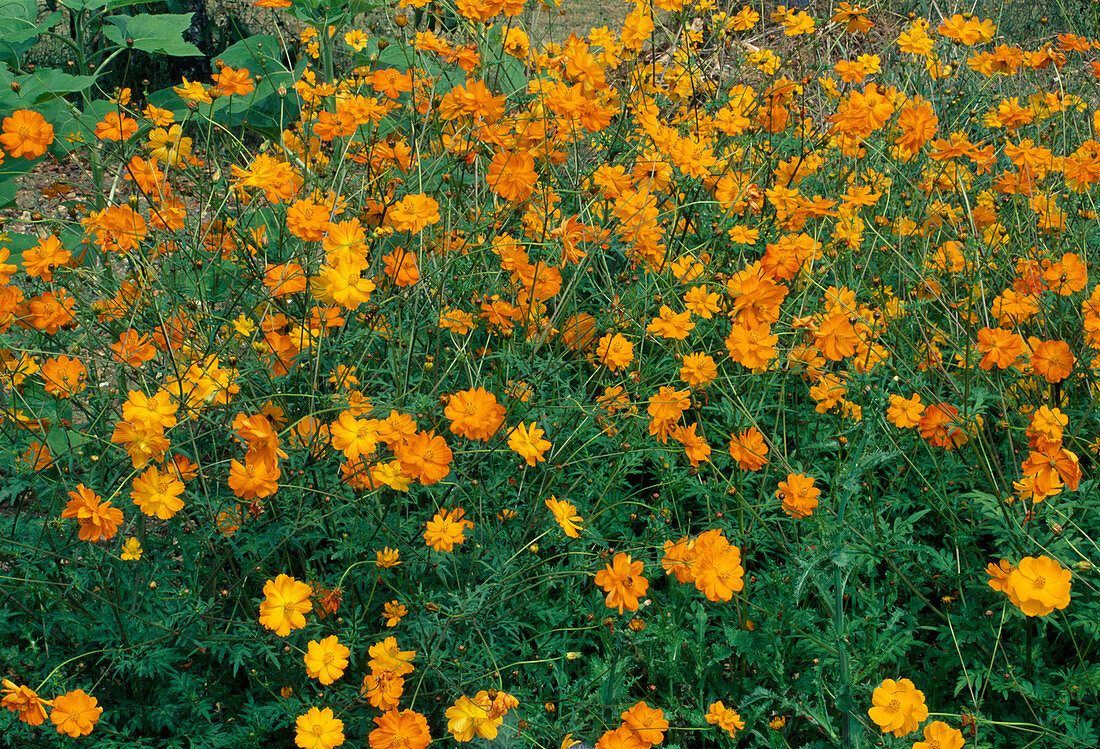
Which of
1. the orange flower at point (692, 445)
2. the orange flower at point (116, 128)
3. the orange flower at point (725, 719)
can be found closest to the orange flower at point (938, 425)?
the orange flower at point (692, 445)

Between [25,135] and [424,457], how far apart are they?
42.2 inches

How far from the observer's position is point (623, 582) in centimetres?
139

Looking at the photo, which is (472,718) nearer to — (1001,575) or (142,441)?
(142,441)

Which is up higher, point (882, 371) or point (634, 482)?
point (882, 371)

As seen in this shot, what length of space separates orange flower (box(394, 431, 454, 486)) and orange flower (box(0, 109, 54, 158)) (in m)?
1.00

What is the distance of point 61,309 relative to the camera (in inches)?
66.5

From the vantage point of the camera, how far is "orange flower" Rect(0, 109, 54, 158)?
1687 millimetres

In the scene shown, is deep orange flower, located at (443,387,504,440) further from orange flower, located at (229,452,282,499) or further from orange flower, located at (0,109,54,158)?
orange flower, located at (0,109,54,158)

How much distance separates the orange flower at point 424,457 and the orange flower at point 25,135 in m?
1.00

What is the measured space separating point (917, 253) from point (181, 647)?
2.13m

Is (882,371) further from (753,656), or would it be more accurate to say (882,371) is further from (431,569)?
(431,569)

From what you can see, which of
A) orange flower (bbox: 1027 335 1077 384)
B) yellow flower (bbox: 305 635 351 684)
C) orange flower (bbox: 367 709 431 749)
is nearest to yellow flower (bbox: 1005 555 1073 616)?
orange flower (bbox: 1027 335 1077 384)

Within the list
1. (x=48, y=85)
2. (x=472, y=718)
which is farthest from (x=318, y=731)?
(x=48, y=85)

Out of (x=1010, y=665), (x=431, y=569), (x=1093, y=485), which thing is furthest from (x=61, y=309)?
(x=1093, y=485)
